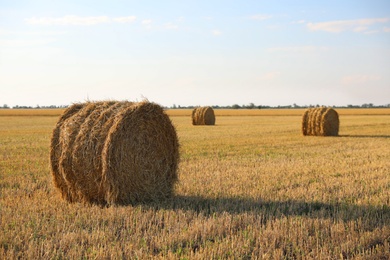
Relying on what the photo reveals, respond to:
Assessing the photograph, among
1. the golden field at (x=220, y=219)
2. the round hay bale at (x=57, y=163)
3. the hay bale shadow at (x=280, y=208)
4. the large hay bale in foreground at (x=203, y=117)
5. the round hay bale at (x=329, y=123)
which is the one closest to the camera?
the golden field at (x=220, y=219)

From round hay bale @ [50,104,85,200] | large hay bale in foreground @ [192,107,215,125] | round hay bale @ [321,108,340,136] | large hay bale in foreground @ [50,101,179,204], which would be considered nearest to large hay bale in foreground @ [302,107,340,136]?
round hay bale @ [321,108,340,136]

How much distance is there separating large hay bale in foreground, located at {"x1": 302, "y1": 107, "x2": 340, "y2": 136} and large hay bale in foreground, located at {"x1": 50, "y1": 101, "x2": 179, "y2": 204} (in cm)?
1639

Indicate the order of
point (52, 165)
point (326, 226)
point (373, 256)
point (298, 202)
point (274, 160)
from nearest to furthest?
point (373, 256), point (326, 226), point (298, 202), point (52, 165), point (274, 160)

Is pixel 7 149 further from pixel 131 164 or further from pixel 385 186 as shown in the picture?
pixel 385 186

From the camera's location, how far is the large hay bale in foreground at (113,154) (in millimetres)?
8086

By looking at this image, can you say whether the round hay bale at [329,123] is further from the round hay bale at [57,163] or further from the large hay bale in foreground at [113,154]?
the round hay bale at [57,163]

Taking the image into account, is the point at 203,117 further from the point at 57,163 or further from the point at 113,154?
the point at 113,154

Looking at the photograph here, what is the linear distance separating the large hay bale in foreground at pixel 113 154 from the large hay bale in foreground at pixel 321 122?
16.4 metres

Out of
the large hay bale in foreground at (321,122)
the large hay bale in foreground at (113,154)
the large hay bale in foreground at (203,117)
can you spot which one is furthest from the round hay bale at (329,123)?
the large hay bale in foreground at (113,154)

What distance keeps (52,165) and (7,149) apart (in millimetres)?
9614

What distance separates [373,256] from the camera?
5.45 meters

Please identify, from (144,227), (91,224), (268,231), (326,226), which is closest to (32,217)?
(91,224)

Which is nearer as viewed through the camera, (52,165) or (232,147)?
(52,165)

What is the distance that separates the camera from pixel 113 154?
8.10 m
